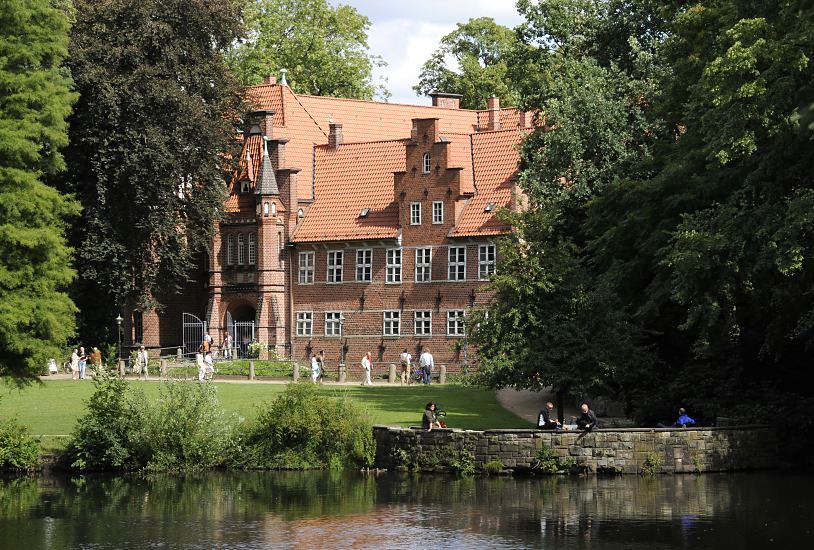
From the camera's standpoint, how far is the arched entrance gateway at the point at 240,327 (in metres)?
64.8

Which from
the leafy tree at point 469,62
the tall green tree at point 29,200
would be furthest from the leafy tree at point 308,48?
the tall green tree at point 29,200

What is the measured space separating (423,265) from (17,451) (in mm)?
28822

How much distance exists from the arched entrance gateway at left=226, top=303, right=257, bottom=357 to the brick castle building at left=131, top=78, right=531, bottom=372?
0.23ft

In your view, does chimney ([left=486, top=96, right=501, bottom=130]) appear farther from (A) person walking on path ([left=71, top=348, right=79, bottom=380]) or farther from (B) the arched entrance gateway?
(A) person walking on path ([left=71, top=348, right=79, bottom=380])

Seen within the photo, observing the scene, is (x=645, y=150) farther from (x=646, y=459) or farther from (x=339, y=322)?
(x=339, y=322)

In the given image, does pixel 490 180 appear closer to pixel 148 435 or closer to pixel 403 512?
pixel 148 435

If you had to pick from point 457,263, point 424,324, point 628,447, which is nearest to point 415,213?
point 457,263

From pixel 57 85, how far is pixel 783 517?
20873mm

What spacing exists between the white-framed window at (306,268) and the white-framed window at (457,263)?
6.44 m

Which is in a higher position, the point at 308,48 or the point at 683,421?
the point at 308,48

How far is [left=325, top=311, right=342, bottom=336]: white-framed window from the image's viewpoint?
2525 inches

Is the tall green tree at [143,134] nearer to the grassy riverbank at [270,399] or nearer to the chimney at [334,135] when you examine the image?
the grassy riverbank at [270,399]

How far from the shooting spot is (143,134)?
56562 millimetres

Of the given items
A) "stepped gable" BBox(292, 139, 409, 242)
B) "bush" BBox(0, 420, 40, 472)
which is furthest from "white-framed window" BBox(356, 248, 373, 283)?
"bush" BBox(0, 420, 40, 472)
